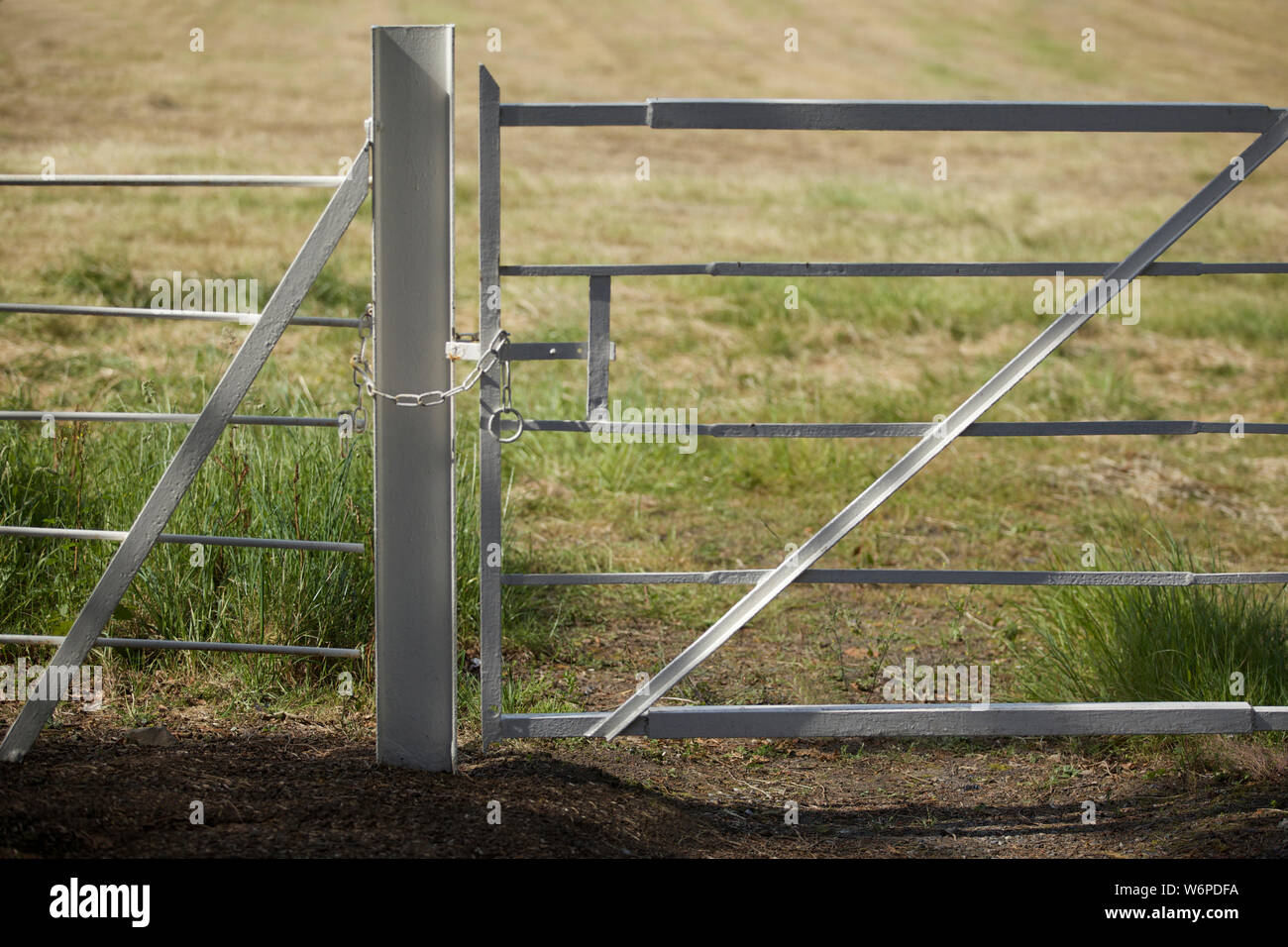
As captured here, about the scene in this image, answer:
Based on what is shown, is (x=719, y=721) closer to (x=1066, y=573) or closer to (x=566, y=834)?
(x=566, y=834)

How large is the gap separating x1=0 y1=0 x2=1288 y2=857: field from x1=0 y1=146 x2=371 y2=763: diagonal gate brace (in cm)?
15

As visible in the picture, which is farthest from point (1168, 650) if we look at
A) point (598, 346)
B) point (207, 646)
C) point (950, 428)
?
point (207, 646)

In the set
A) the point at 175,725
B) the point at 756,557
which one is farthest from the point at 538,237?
the point at 175,725

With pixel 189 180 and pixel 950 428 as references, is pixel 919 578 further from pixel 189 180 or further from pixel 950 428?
pixel 189 180

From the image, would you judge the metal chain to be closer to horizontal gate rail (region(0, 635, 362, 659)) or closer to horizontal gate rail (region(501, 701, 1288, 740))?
horizontal gate rail (region(0, 635, 362, 659))

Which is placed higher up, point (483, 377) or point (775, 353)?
point (775, 353)

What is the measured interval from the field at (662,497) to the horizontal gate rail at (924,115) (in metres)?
1.35

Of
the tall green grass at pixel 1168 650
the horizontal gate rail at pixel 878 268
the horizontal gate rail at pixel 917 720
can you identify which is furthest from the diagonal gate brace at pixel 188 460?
the tall green grass at pixel 1168 650

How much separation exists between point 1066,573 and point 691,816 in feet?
3.62

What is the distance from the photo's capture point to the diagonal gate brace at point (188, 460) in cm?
287

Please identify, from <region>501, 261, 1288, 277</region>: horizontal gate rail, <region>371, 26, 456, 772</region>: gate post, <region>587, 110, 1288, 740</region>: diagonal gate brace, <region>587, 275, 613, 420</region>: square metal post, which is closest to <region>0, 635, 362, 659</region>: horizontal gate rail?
<region>371, 26, 456, 772</region>: gate post

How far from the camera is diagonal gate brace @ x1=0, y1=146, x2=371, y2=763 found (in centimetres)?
287

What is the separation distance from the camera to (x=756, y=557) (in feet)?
17.7
